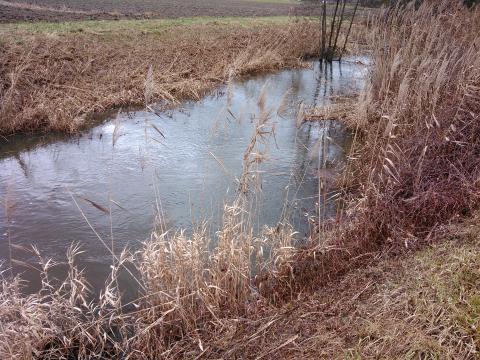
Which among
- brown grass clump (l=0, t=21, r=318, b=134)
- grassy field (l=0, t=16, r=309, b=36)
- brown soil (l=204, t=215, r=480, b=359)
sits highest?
grassy field (l=0, t=16, r=309, b=36)

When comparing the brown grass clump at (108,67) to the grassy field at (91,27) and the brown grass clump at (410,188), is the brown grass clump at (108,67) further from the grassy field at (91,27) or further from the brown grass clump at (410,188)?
the brown grass clump at (410,188)

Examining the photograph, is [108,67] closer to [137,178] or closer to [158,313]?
[137,178]

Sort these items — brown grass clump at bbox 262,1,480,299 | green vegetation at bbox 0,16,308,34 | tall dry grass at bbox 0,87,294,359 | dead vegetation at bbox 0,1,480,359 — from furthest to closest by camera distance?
green vegetation at bbox 0,16,308,34, brown grass clump at bbox 262,1,480,299, tall dry grass at bbox 0,87,294,359, dead vegetation at bbox 0,1,480,359

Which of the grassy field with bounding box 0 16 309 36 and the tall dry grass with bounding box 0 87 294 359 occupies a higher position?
the grassy field with bounding box 0 16 309 36

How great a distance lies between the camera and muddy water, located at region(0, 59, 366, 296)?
4.57 m

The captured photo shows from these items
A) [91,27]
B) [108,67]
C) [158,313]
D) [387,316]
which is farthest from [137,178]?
[91,27]

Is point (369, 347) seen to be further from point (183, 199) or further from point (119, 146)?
point (119, 146)

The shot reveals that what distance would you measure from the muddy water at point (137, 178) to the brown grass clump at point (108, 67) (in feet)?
1.48

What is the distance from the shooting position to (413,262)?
3131mm

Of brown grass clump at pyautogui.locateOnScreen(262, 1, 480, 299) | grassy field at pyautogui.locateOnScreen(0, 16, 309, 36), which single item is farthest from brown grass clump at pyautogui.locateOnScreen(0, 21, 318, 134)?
brown grass clump at pyautogui.locateOnScreen(262, 1, 480, 299)

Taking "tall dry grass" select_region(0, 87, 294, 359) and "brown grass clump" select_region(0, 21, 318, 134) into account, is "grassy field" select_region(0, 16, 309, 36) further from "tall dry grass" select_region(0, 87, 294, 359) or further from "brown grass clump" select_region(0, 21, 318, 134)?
"tall dry grass" select_region(0, 87, 294, 359)

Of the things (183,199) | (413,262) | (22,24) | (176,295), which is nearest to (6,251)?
(183,199)

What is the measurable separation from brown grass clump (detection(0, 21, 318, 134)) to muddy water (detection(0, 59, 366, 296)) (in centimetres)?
45

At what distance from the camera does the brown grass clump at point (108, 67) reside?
7703 millimetres
